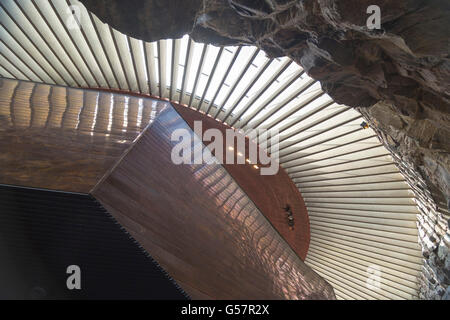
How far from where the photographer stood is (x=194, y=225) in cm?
310

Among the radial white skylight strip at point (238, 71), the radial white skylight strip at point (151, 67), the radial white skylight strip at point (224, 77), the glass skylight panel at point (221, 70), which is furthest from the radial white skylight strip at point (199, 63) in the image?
the radial white skylight strip at point (151, 67)

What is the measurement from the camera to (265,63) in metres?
7.39

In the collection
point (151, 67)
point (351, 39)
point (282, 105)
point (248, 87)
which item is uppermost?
point (151, 67)

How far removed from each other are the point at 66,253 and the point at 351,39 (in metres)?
3.44

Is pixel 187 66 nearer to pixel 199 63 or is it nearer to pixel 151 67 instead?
pixel 199 63

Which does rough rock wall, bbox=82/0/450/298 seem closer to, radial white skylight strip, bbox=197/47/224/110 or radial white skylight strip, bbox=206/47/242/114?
radial white skylight strip, bbox=206/47/242/114

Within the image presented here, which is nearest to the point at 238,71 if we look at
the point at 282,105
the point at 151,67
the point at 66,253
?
the point at 282,105

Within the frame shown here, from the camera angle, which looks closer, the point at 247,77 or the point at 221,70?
the point at 221,70

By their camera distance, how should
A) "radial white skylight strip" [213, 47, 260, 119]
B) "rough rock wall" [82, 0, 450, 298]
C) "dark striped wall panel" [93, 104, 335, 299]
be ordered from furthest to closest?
"radial white skylight strip" [213, 47, 260, 119] < "rough rock wall" [82, 0, 450, 298] < "dark striped wall panel" [93, 104, 335, 299]

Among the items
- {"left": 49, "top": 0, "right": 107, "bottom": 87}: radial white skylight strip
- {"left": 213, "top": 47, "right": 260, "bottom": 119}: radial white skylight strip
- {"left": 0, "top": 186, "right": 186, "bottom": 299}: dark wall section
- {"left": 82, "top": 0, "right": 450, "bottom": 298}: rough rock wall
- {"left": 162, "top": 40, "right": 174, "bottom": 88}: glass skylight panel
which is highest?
{"left": 49, "top": 0, "right": 107, "bottom": 87}: radial white skylight strip

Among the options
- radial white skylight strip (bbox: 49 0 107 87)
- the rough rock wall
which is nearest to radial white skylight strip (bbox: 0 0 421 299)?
radial white skylight strip (bbox: 49 0 107 87)

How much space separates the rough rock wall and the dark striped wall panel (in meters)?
1.28

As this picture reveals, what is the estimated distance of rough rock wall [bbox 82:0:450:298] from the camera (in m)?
2.67

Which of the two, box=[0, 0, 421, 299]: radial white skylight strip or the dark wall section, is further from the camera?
box=[0, 0, 421, 299]: radial white skylight strip
